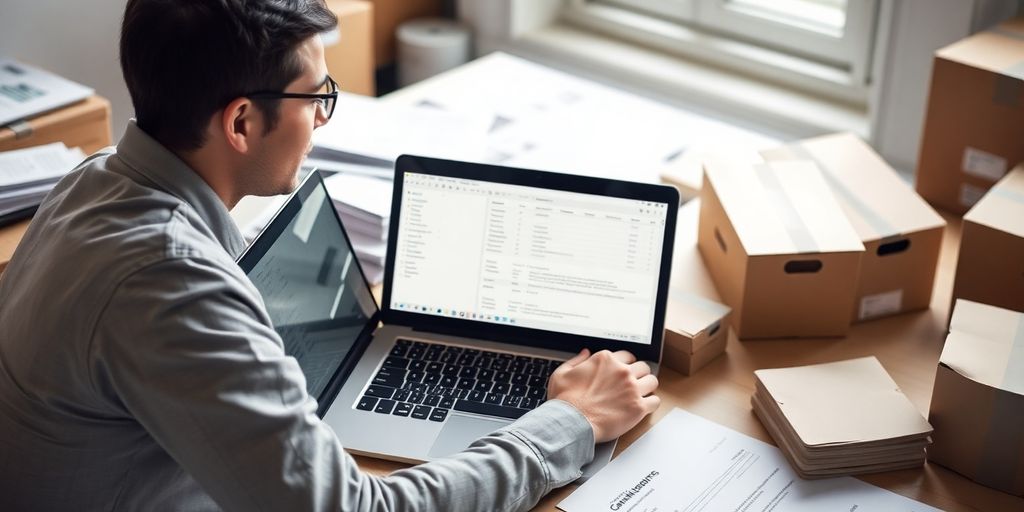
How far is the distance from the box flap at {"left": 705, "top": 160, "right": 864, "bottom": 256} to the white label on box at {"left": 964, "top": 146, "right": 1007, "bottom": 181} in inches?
13.8

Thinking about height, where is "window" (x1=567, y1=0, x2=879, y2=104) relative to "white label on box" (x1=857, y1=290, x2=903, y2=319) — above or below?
above

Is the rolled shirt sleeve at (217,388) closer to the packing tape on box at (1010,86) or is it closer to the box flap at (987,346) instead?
the box flap at (987,346)

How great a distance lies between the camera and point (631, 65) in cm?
294

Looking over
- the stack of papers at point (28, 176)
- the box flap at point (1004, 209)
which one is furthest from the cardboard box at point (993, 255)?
Answer: the stack of papers at point (28, 176)

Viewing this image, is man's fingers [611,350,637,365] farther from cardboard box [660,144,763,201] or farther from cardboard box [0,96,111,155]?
cardboard box [0,96,111,155]

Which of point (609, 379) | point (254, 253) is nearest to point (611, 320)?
point (609, 379)

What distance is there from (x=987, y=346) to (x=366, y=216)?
93 centimetres

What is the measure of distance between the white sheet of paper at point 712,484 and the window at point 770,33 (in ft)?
5.16

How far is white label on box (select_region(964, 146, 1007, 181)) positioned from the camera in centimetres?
185

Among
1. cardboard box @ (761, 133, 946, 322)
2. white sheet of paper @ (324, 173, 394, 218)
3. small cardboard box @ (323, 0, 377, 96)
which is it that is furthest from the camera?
small cardboard box @ (323, 0, 377, 96)

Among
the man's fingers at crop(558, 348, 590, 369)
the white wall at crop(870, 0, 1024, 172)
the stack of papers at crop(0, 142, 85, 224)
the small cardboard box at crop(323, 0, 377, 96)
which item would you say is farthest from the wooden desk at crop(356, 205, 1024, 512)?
the small cardboard box at crop(323, 0, 377, 96)

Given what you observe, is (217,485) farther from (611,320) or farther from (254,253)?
(611,320)

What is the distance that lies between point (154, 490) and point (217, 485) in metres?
0.19

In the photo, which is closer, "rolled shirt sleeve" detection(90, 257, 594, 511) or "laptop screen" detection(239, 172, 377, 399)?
"rolled shirt sleeve" detection(90, 257, 594, 511)
